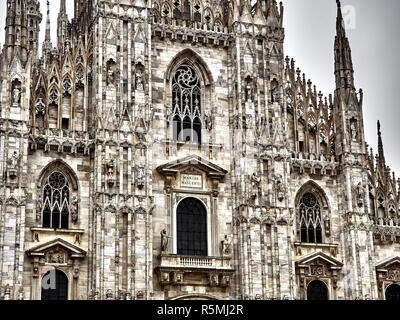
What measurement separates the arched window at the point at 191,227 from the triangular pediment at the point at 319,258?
423cm

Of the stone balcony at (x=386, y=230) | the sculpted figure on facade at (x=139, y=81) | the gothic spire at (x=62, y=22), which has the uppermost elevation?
the gothic spire at (x=62, y=22)

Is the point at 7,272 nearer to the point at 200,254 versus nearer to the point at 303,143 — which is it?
the point at 200,254

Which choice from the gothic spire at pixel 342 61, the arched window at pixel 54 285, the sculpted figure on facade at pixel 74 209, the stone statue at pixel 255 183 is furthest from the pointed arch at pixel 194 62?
the arched window at pixel 54 285

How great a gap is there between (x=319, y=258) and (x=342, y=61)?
369 inches

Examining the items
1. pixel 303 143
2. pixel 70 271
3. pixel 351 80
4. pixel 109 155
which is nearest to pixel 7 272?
pixel 70 271

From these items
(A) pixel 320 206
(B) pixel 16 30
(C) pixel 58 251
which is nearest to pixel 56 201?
(C) pixel 58 251

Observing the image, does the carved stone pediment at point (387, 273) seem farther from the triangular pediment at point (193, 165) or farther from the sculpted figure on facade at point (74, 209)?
the sculpted figure on facade at point (74, 209)

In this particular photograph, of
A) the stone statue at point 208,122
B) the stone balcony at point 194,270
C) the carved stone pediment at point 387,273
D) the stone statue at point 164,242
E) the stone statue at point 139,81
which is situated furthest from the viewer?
the carved stone pediment at point 387,273

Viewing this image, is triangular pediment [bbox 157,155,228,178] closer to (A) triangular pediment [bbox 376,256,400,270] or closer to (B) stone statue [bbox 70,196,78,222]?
(B) stone statue [bbox 70,196,78,222]

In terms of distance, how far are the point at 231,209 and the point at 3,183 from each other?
9428 millimetres

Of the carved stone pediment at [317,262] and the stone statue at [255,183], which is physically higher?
the stone statue at [255,183]

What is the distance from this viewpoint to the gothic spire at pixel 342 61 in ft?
121

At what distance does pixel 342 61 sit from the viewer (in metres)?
37.2

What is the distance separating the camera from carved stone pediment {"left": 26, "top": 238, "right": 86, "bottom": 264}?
30.2 meters
